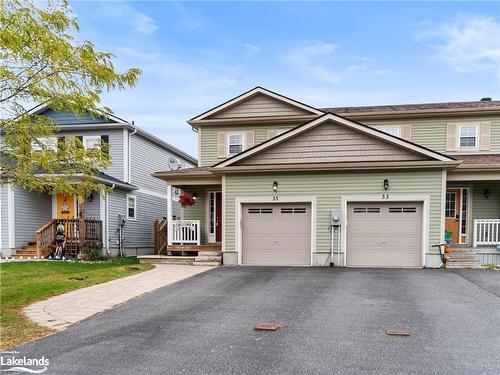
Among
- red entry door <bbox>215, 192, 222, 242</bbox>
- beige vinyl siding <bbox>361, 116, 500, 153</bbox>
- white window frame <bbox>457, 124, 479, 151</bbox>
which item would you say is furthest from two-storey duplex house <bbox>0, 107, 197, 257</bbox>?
white window frame <bbox>457, 124, 479, 151</bbox>

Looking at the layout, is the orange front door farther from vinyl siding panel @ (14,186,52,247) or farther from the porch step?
the porch step

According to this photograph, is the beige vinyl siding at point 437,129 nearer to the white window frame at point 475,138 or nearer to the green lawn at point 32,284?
the white window frame at point 475,138

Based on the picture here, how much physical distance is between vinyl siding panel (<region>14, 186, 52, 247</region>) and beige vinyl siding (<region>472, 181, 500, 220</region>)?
1802cm

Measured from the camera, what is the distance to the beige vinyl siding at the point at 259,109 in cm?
1445

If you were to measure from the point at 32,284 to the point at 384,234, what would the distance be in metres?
10.1

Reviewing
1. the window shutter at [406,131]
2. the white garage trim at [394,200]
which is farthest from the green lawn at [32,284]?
the window shutter at [406,131]

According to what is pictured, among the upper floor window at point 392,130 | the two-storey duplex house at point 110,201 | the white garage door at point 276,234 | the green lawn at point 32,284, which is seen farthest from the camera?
the two-storey duplex house at point 110,201

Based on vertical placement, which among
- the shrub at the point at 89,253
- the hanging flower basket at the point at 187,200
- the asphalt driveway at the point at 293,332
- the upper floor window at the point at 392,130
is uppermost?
the upper floor window at the point at 392,130

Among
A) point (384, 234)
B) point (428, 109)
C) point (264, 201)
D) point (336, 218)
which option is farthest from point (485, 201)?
point (264, 201)

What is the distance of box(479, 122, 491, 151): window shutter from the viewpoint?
1334 centimetres

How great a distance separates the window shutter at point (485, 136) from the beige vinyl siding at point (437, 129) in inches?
4.9

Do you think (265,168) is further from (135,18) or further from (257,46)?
(257,46)

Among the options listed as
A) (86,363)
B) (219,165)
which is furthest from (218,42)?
(86,363)

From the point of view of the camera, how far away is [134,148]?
16812mm
